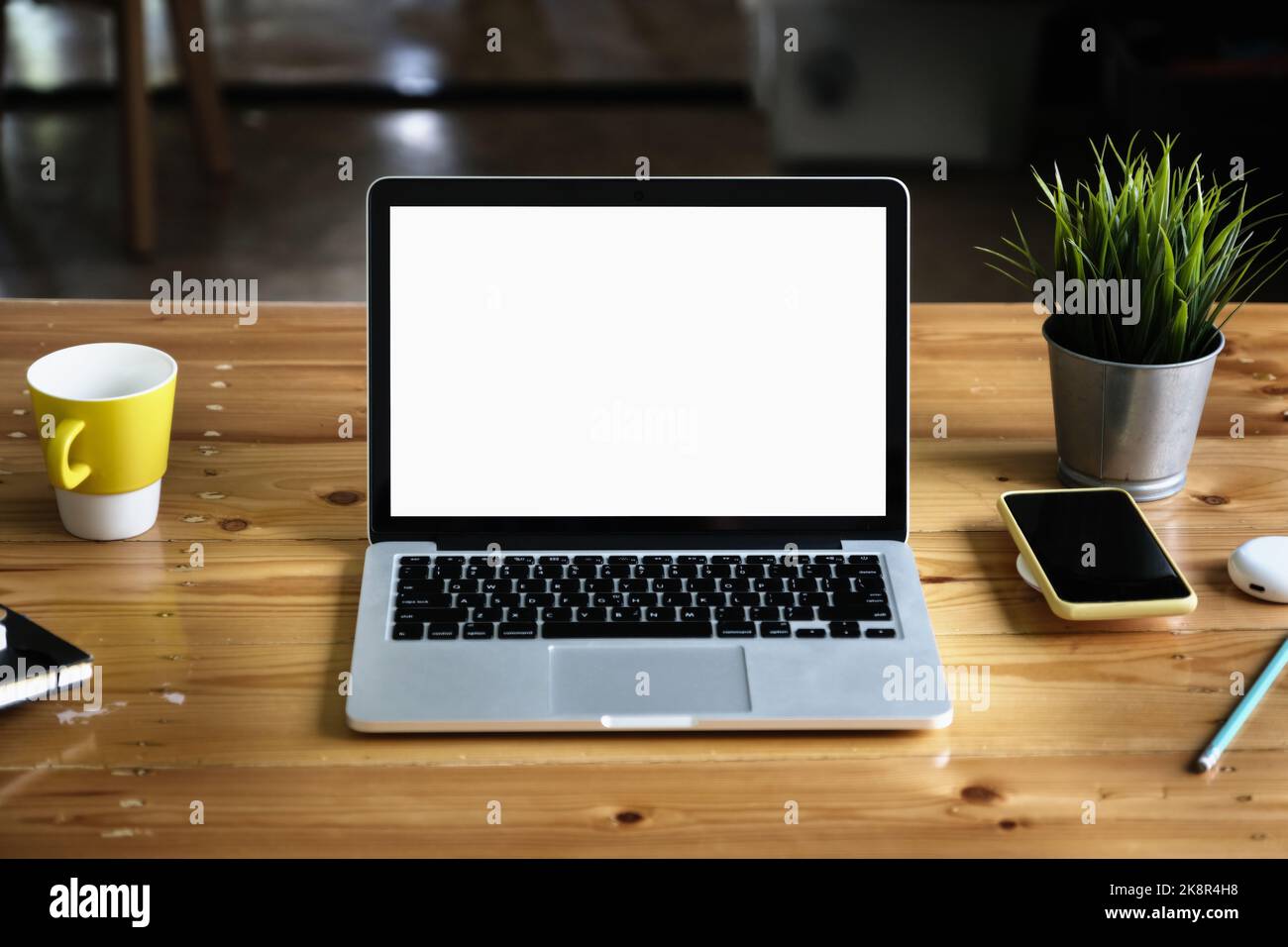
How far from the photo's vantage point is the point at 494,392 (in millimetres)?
931

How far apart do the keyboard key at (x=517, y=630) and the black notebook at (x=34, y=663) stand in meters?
0.24

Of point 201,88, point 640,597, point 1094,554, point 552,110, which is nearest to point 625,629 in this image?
point 640,597

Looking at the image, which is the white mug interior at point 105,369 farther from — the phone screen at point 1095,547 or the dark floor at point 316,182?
the dark floor at point 316,182

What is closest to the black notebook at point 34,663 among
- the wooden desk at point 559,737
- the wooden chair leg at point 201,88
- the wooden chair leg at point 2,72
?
the wooden desk at point 559,737

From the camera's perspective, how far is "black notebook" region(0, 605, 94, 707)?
783mm

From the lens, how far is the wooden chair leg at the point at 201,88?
337 cm

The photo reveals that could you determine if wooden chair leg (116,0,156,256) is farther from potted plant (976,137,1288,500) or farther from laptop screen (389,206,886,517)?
potted plant (976,137,1288,500)

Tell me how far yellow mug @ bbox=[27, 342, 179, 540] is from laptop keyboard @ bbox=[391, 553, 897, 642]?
194 mm

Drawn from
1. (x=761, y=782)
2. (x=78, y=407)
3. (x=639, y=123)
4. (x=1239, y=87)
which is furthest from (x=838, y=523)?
(x=639, y=123)

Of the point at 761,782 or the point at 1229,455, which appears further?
the point at 1229,455

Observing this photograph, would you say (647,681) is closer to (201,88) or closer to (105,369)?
(105,369)
